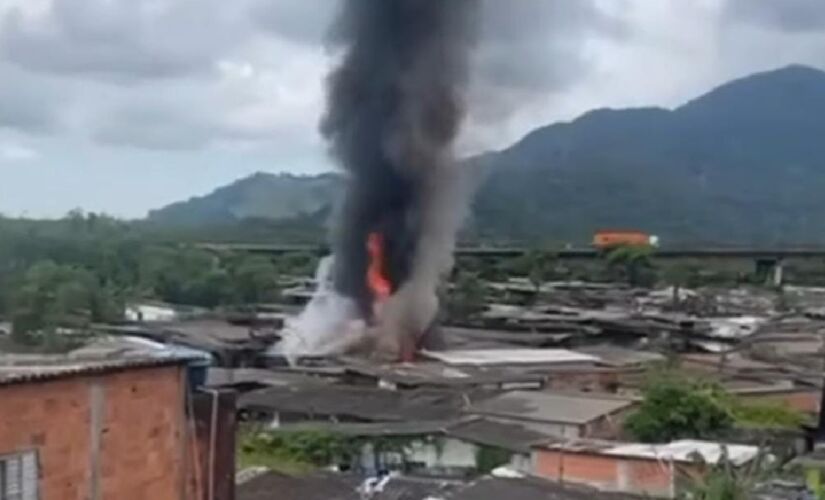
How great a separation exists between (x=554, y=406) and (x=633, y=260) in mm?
44248

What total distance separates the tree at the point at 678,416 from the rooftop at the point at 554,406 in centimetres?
99

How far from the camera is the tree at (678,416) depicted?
1866 cm

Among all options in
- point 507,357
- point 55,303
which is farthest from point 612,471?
point 55,303

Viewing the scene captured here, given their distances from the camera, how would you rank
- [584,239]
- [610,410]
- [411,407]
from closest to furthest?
[610,410], [411,407], [584,239]

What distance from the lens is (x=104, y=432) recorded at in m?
4.82

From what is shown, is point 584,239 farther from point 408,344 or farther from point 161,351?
point 161,351

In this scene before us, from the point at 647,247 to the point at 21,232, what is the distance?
28.3 m

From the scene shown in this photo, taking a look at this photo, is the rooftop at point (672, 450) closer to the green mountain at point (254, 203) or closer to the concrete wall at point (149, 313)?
the concrete wall at point (149, 313)

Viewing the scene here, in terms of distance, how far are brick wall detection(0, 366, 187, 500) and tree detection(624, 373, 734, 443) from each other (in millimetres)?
13975

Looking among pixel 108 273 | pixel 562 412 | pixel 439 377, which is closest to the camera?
pixel 562 412

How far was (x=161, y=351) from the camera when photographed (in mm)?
5297

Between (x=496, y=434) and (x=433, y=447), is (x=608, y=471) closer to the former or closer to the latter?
(x=496, y=434)

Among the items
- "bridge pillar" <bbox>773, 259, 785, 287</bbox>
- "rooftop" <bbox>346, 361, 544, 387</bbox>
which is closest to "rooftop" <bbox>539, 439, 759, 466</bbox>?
"rooftop" <bbox>346, 361, 544, 387</bbox>

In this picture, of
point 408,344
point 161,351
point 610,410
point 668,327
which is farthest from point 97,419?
point 668,327
